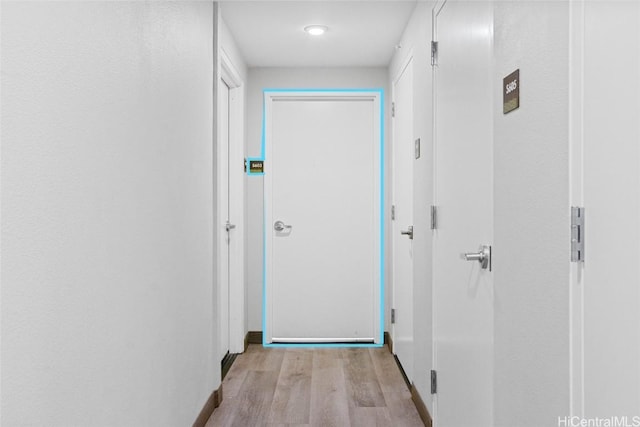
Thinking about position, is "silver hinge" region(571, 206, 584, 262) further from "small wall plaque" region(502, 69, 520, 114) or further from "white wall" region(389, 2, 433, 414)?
"white wall" region(389, 2, 433, 414)

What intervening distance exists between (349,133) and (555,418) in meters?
3.27

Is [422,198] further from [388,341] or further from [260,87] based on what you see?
[260,87]

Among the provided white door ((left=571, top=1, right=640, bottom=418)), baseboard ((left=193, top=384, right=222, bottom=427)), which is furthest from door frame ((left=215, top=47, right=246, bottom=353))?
white door ((left=571, top=1, right=640, bottom=418))

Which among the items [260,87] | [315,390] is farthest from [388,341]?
[260,87]

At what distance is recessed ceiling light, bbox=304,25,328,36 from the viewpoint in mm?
3323

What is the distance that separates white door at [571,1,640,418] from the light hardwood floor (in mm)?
1740

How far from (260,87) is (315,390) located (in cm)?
244

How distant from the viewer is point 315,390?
3176mm

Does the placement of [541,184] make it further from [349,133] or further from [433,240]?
[349,133]

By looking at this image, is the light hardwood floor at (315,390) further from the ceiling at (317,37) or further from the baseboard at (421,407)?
the ceiling at (317,37)

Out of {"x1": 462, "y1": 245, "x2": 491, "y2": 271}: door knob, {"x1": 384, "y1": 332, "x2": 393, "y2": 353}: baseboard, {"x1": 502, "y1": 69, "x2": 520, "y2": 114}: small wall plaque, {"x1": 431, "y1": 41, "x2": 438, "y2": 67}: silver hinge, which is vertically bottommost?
{"x1": 384, "y1": 332, "x2": 393, "y2": 353}: baseboard

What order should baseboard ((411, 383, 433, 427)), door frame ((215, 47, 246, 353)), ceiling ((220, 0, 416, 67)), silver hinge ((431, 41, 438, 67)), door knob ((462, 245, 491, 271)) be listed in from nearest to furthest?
door knob ((462, 245, 491, 271))
silver hinge ((431, 41, 438, 67))
baseboard ((411, 383, 433, 427))
ceiling ((220, 0, 416, 67))
door frame ((215, 47, 246, 353))

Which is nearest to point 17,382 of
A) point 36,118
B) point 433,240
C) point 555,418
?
point 36,118

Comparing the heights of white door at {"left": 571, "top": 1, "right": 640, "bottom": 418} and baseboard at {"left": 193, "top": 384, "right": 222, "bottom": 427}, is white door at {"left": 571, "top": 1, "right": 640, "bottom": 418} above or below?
above
